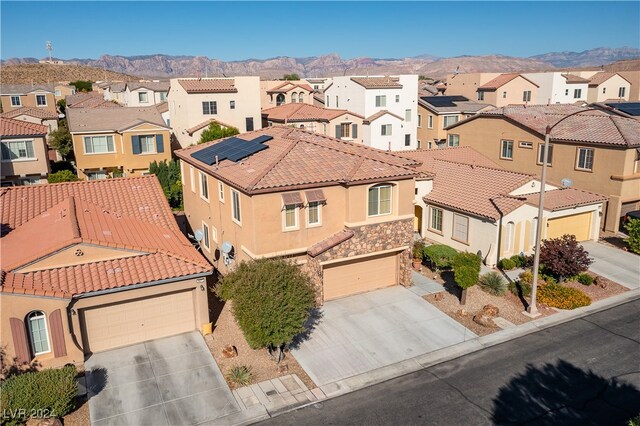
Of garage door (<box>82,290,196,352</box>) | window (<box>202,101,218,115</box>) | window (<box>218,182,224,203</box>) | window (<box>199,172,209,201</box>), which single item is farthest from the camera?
window (<box>202,101,218,115</box>)

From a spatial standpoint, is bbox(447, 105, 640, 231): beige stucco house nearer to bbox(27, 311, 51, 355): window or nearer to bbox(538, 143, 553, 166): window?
bbox(538, 143, 553, 166): window

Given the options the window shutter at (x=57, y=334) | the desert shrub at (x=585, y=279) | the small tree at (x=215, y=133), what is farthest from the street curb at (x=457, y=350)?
the small tree at (x=215, y=133)

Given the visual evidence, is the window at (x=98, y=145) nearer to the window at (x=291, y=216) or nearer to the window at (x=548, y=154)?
the window at (x=291, y=216)

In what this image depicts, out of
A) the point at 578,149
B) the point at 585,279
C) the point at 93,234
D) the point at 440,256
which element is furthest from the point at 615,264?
the point at 93,234

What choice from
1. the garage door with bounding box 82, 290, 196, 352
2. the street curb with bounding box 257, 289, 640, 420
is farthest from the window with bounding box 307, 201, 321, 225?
the street curb with bounding box 257, 289, 640, 420

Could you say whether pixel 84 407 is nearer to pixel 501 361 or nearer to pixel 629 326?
pixel 501 361

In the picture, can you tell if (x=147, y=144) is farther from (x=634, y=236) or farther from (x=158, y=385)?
(x=634, y=236)
